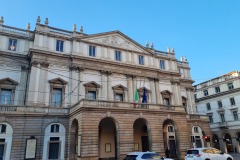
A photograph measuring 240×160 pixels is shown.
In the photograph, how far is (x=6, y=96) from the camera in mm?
24438

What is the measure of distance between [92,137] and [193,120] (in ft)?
62.7

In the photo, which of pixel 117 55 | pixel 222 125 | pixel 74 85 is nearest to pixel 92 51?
pixel 117 55

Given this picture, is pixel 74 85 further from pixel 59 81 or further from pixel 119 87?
pixel 119 87

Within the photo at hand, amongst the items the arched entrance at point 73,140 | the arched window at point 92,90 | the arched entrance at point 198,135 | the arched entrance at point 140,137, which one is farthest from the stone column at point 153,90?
the arched entrance at point 73,140

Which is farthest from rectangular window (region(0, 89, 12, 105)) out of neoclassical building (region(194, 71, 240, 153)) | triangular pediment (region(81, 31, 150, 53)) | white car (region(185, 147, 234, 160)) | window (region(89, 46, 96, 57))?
neoclassical building (region(194, 71, 240, 153))

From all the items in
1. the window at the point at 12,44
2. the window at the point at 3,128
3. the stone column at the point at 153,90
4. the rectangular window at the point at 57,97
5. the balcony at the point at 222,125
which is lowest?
the window at the point at 3,128

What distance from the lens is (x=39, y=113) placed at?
23.5m

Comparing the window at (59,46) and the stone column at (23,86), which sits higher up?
the window at (59,46)

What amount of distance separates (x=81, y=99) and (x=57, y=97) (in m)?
6.10

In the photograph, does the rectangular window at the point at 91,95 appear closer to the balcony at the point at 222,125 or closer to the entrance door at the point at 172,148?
the entrance door at the point at 172,148

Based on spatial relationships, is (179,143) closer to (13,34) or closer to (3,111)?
(3,111)

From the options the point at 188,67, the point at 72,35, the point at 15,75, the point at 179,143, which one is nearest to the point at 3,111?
the point at 15,75

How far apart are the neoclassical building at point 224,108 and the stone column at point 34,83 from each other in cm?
3445

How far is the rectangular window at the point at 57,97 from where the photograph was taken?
25.3m
